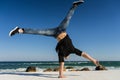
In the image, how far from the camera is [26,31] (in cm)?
1075

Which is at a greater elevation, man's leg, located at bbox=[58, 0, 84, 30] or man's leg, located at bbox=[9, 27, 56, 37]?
man's leg, located at bbox=[58, 0, 84, 30]

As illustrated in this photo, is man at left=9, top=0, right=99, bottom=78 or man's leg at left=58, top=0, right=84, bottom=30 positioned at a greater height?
man's leg at left=58, top=0, right=84, bottom=30

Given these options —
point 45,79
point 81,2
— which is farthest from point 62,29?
point 45,79

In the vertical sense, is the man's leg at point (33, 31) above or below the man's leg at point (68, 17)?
below

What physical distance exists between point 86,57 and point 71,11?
1.71 meters

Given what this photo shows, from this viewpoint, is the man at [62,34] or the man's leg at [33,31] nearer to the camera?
the man's leg at [33,31]

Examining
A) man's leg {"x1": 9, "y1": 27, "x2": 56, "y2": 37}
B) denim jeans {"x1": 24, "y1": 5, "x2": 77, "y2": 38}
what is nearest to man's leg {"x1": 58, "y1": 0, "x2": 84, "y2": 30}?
denim jeans {"x1": 24, "y1": 5, "x2": 77, "y2": 38}

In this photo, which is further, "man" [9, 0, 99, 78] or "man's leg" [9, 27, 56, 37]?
"man" [9, 0, 99, 78]

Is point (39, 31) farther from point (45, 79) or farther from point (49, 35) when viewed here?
point (45, 79)

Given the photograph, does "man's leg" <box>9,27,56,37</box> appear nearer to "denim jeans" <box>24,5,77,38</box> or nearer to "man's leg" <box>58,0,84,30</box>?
"denim jeans" <box>24,5,77,38</box>

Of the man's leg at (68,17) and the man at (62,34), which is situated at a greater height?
the man's leg at (68,17)

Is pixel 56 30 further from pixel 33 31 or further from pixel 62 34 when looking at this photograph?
pixel 33 31

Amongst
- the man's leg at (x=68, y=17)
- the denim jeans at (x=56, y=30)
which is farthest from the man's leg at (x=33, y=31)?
the man's leg at (x=68, y=17)

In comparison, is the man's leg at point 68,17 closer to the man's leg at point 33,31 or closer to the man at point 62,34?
the man at point 62,34
